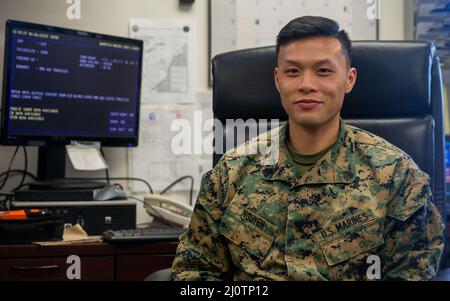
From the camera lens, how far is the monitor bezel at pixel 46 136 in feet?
4.88

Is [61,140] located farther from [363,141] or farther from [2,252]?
[363,141]

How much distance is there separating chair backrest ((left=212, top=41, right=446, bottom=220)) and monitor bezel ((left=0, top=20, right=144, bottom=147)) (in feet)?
1.67

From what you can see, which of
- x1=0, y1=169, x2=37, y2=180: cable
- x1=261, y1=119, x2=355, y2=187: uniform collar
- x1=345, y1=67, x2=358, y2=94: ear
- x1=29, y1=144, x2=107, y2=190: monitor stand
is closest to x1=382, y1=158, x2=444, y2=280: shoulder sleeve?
x1=261, y1=119, x2=355, y2=187: uniform collar

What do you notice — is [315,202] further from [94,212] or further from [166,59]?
[166,59]

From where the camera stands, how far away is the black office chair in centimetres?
116

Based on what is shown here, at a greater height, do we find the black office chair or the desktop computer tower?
the black office chair

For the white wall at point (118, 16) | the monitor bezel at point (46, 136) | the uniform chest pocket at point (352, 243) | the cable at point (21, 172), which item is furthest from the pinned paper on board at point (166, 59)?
the uniform chest pocket at point (352, 243)

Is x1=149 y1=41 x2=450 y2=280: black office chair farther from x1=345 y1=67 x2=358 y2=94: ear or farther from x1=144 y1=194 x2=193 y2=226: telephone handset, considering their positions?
x1=144 y1=194 x2=193 y2=226: telephone handset

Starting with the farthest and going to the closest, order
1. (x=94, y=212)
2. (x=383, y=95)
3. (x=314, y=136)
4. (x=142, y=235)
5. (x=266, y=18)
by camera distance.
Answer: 1. (x=266, y=18)
2. (x=94, y=212)
3. (x=142, y=235)
4. (x=383, y=95)
5. (x=314, y=136)

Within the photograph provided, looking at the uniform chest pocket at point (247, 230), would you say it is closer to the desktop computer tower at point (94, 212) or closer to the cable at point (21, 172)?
the desktop computer tower at point (94, 212)

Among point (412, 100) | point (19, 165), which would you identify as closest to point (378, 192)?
point (412, 100)

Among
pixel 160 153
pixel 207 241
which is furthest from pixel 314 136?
pixel 160 153

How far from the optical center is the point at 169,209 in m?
1.56

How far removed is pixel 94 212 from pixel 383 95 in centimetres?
85
